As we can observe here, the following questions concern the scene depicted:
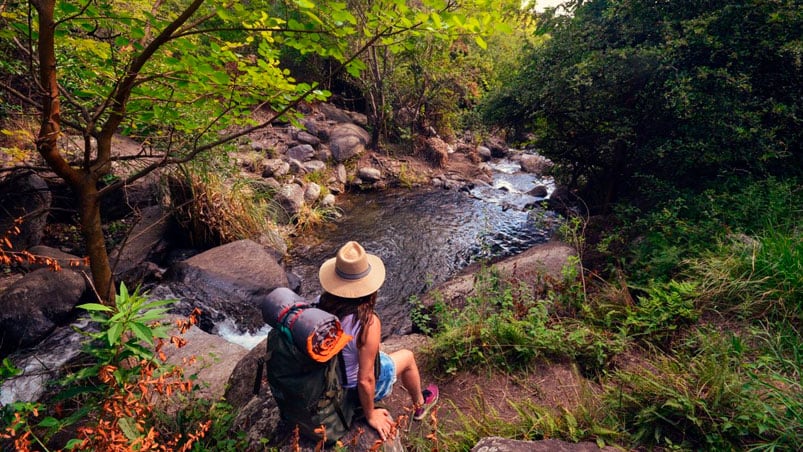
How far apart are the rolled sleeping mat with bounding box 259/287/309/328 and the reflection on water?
3314mm

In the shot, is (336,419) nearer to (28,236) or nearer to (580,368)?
(580,368)

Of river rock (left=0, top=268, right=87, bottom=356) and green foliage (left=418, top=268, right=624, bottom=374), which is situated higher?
green foliage (left=418, top=268, right=624, bottom=374)

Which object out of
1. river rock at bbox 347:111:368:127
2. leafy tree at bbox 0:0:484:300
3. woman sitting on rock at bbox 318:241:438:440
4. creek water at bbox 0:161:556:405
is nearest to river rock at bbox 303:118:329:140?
river rock at bbox 347:111:368:127

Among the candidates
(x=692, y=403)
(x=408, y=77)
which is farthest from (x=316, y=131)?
(x=692, y=403)

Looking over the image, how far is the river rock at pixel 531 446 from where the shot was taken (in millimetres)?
2229

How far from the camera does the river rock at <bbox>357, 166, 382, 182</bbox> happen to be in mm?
11703

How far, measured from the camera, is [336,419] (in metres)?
2.19

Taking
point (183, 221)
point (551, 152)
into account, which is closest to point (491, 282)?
point (551, 152)

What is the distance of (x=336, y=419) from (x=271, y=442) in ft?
1.72

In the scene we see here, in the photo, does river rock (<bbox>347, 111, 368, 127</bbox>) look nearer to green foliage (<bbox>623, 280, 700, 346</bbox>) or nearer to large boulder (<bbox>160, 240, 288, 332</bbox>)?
large boulder (<bbox>160, 240, 288, 332</bbox>)

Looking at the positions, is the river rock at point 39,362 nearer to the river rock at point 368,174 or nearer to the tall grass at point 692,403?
the tall grass at point 692,403

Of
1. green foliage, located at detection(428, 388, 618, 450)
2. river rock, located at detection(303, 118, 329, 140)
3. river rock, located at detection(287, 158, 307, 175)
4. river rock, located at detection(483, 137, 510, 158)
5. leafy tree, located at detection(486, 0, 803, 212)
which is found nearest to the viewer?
green foliage, located at detection(428, 388, 618, 450)

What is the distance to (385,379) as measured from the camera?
8.61ft

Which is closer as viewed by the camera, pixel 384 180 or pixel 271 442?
pixel 271 442
